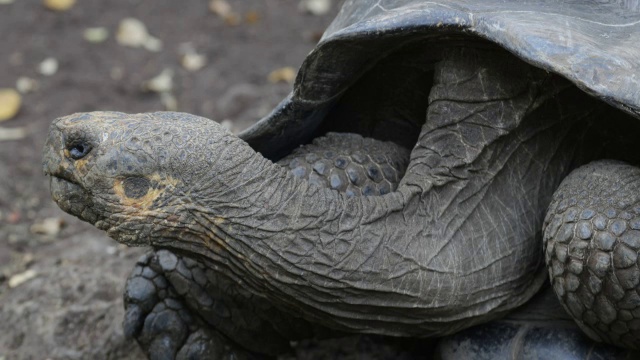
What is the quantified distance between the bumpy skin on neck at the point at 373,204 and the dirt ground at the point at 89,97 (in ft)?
3.23

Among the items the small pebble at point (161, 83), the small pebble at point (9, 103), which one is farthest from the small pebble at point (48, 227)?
the small pebble at point (161, 83)

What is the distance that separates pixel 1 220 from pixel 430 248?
8.44ft

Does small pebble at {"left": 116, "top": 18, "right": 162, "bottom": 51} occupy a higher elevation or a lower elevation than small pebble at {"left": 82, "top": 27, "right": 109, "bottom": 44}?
lower

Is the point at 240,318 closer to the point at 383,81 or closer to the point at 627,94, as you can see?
the point at 383,81

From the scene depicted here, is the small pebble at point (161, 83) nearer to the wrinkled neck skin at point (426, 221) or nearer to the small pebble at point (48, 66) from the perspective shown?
the small pebble at point (48, 66)

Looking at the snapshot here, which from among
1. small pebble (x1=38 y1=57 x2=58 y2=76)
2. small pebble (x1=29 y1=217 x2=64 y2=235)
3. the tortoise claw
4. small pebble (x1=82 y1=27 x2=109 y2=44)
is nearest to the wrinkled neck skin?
→ the tortoise claw

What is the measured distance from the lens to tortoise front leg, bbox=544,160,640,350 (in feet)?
6.79

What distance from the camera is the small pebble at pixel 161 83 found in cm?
545

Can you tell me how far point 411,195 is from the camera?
2352 mm

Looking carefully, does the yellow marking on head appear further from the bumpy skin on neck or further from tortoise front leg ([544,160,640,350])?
tortoise front leg ([544,160,640,350])

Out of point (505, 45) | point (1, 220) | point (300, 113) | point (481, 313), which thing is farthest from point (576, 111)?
point (1, 220)

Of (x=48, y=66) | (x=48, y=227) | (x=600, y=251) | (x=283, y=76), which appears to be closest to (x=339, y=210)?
(x=600, y=251)

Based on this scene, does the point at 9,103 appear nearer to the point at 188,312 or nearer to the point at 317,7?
the point at 317,7

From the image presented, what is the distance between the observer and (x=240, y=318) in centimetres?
261
